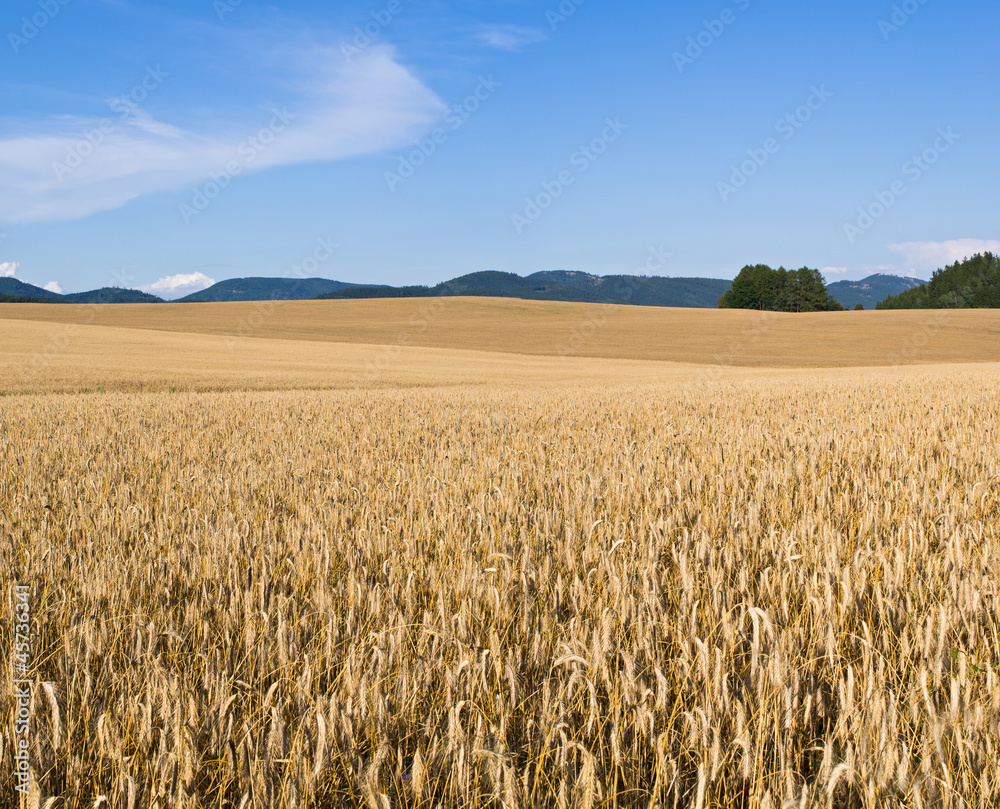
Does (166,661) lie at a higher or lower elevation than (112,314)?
lower

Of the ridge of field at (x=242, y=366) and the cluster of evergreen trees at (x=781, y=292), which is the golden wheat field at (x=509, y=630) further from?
the cluster of evergreen trees at (x=781, y=292)

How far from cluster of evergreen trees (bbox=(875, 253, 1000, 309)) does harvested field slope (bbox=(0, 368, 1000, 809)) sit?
133m

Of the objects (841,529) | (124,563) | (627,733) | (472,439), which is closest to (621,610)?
(627,733)

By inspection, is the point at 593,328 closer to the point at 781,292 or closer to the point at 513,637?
the point at 513,637

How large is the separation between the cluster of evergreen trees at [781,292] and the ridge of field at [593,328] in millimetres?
33863

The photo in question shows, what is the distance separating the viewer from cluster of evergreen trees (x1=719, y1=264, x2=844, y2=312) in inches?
4252

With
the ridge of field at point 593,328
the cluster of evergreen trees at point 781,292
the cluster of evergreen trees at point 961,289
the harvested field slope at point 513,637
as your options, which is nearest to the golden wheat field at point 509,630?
the harvested field slope at point 513,637

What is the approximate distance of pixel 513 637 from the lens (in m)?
2.17

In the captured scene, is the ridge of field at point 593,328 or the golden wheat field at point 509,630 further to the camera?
the ridge of field at point 593,328

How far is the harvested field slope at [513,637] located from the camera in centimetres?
139

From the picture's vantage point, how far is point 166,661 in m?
1.97

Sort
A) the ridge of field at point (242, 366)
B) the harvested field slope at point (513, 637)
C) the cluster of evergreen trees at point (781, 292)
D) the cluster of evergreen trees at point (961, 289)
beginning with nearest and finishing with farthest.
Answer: the harvested field slope at point (513, 637)
the ridge of field at point (242, 366)
the cluster of evergreen trees at point (781, 292)
the cluster of evergreen trees at point (961, 289)

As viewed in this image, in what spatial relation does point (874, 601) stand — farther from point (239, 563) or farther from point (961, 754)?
point (239, 563)

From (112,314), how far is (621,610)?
3033 inches
